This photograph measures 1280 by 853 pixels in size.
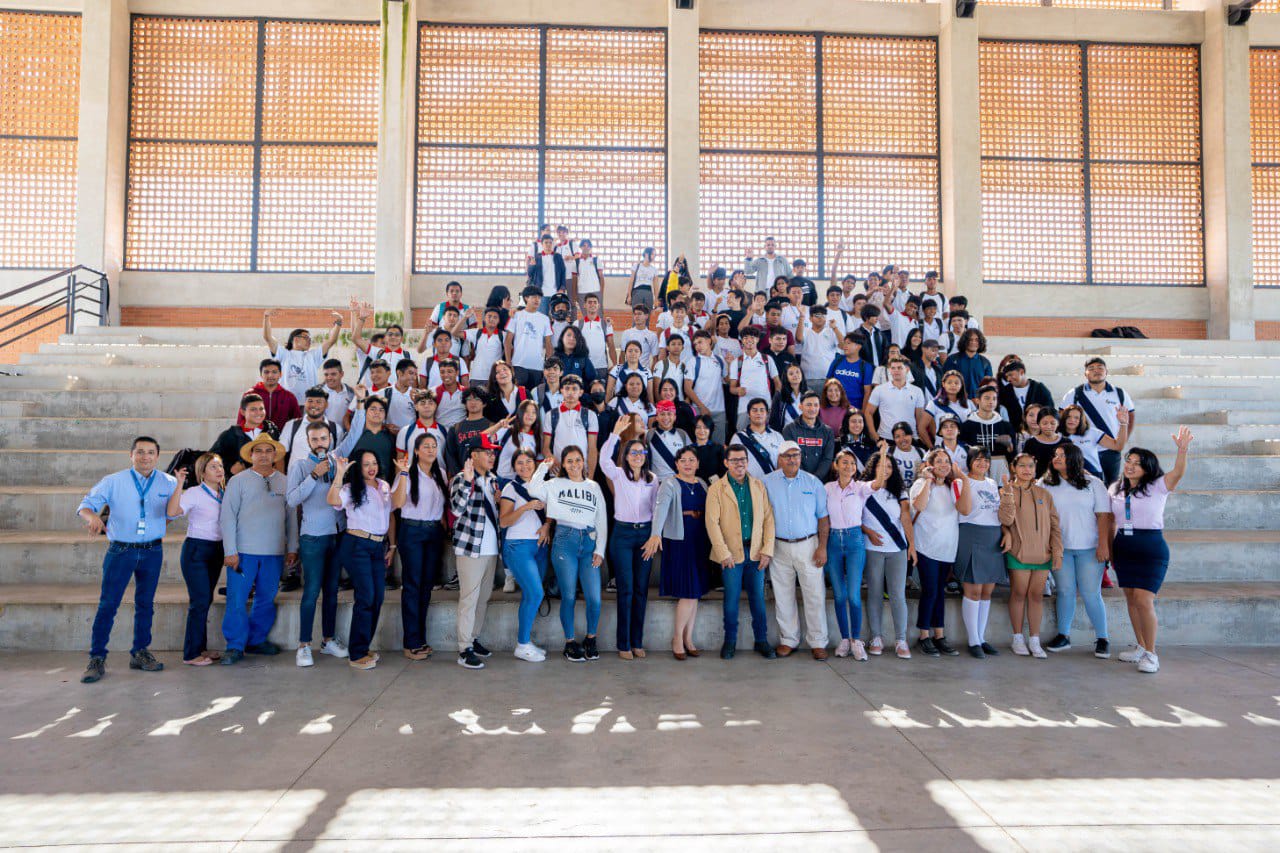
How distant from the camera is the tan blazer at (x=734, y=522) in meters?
6.33

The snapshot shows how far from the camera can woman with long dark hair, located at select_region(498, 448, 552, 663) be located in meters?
6.21

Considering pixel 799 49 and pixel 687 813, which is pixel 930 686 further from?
pixel 799 49

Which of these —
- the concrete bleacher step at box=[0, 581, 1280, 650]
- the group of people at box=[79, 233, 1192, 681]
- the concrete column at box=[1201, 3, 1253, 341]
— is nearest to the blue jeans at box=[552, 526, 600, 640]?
the group of people at box=[79, 233, 1192, 681]

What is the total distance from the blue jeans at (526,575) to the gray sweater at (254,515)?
183cm

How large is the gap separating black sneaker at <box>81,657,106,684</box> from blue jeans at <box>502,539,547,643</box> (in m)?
2.99

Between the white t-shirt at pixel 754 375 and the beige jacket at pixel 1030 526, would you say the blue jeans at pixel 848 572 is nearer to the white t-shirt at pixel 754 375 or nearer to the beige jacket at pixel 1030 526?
the beige jacket at pixel 1030 526

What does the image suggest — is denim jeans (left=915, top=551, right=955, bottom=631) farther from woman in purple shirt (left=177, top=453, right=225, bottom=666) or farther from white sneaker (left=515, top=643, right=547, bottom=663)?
woman in purple shirt (left=177, top=453, right=225, bottom=666)

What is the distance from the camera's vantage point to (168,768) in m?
4.08

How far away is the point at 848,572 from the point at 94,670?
5825 millimetres

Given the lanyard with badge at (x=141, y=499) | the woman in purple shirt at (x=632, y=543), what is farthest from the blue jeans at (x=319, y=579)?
the woman in purple shirt at (x=632, y=543)

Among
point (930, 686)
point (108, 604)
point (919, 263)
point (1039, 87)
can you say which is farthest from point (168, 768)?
point (1039, 87)

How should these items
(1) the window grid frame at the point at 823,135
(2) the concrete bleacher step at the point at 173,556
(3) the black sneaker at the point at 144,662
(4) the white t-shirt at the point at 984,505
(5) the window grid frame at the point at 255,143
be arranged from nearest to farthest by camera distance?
(3) the black sneaker at the point at 144,662
(4) the white t-shirt at the point at 984,505
(2) the concrete bleacher step at the point at 173,556
(5) the window grid frame at the point at 255,143
(1) the window grid frame at the point at 823,135

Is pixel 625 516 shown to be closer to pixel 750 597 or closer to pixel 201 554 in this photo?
pixel 750 597

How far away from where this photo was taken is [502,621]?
6.52 metres
